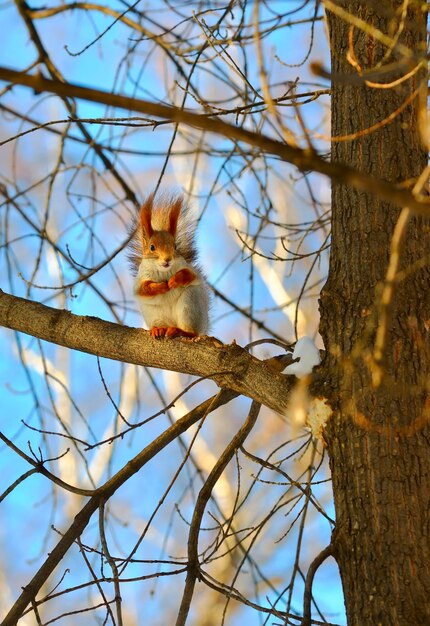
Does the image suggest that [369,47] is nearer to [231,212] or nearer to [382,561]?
[382,561]

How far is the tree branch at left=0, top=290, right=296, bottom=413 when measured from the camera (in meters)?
1.85

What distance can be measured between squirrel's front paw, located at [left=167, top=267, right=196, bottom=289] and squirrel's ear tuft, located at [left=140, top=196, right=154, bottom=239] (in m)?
0.19

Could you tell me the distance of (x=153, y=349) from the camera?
6.70 feet

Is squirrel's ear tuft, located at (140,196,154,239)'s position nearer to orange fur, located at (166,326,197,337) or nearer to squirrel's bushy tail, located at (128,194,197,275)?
squirrel's bushy tail, located at (128,194,197,275)

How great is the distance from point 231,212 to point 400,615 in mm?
6088

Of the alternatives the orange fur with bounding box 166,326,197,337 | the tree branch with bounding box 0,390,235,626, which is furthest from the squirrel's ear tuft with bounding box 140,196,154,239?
the tree branch with bounding box 0,390,235,626

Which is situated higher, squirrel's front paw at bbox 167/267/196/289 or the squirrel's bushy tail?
the squirrel's bushy tail

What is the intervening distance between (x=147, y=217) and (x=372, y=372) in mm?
1179

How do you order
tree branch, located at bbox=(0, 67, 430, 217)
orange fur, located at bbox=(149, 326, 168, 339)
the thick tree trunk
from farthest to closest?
1. orange fur, located at bbox=(149, 326, 168, 339)
2. the thick tree trunk
3. tree branch, located at bbox=(0, 67, 430, 217)

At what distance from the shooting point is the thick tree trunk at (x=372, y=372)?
160 cm

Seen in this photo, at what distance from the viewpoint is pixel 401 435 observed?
65.3 inches

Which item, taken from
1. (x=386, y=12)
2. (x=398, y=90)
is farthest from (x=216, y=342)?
(x=386, y=12)

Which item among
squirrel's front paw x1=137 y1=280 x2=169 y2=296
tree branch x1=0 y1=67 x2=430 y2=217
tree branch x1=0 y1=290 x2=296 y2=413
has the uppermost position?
squirrel's front paw x1=137 y1=280 x2=169 y2=296

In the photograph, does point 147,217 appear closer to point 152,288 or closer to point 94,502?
point 152,288
